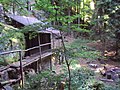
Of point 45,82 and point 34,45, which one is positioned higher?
point 34,45

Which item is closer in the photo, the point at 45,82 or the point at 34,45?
the point at 45,82

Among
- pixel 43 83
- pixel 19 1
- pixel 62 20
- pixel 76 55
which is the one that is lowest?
pixel 43 83

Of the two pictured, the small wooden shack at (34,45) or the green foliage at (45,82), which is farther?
the small wooden shack at (34,45)

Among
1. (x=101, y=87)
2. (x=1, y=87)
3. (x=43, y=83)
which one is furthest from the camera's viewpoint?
(x=101, y=87)

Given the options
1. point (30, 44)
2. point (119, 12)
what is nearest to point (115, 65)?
point (119, 12)

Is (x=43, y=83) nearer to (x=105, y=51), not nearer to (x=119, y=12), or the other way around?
(x=119, y=12)

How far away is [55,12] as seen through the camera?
4.20 m

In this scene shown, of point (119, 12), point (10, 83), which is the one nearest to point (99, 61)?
point (119, 12)

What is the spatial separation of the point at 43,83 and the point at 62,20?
202 centimetres

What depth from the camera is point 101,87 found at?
8117mm

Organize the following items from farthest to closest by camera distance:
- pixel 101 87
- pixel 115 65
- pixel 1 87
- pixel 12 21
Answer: pixel 115 65
pixel 12 21
pixel 101 87
pixel 1 87

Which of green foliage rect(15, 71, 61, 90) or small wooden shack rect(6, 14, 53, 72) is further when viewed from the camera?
small wooden shack rect(6, 14, 53, 72)

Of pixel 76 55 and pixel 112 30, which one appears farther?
pixel 112 30

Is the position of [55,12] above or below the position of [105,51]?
above
